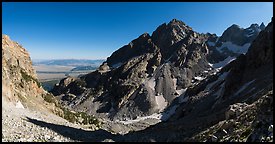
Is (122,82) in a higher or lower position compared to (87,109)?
higher

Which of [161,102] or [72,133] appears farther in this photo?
[161,102]

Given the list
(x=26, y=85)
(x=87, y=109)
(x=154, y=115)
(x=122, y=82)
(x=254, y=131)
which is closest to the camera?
(x=254, y=131)

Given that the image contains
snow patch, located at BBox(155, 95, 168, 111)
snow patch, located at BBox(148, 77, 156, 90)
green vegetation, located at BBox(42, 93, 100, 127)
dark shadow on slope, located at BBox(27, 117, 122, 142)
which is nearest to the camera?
dark shadow on slope, located at BBox(27, 117, 122, 142)

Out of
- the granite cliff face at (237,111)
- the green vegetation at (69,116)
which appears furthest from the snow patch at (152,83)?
the green vegetation at (69,116)

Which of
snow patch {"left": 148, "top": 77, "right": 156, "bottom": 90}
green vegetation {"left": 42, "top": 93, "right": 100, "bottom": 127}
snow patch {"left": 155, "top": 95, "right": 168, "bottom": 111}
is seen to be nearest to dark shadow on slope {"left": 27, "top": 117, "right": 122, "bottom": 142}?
green vegetation {"left": 42, "top": 93, "right": 100, "bottom": 127}

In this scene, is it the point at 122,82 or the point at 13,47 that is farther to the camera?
the point at 122,82

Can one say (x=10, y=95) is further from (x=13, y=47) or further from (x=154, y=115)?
(x=154, y=115)

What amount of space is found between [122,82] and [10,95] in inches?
5435

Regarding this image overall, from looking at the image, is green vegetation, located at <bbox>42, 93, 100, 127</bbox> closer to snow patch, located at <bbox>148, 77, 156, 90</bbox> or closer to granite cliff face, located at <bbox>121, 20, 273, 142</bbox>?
granite cliff face, located at <bbox>121, 20, 273, 142</bbox>

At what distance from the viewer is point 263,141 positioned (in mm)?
19219

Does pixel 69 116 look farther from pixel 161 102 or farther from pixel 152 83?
pixel 152 83

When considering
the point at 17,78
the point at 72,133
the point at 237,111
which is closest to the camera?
the point at 237,111

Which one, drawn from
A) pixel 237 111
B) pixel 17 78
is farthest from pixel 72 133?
pixel 17 78

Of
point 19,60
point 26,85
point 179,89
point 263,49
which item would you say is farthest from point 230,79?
point 179,89
